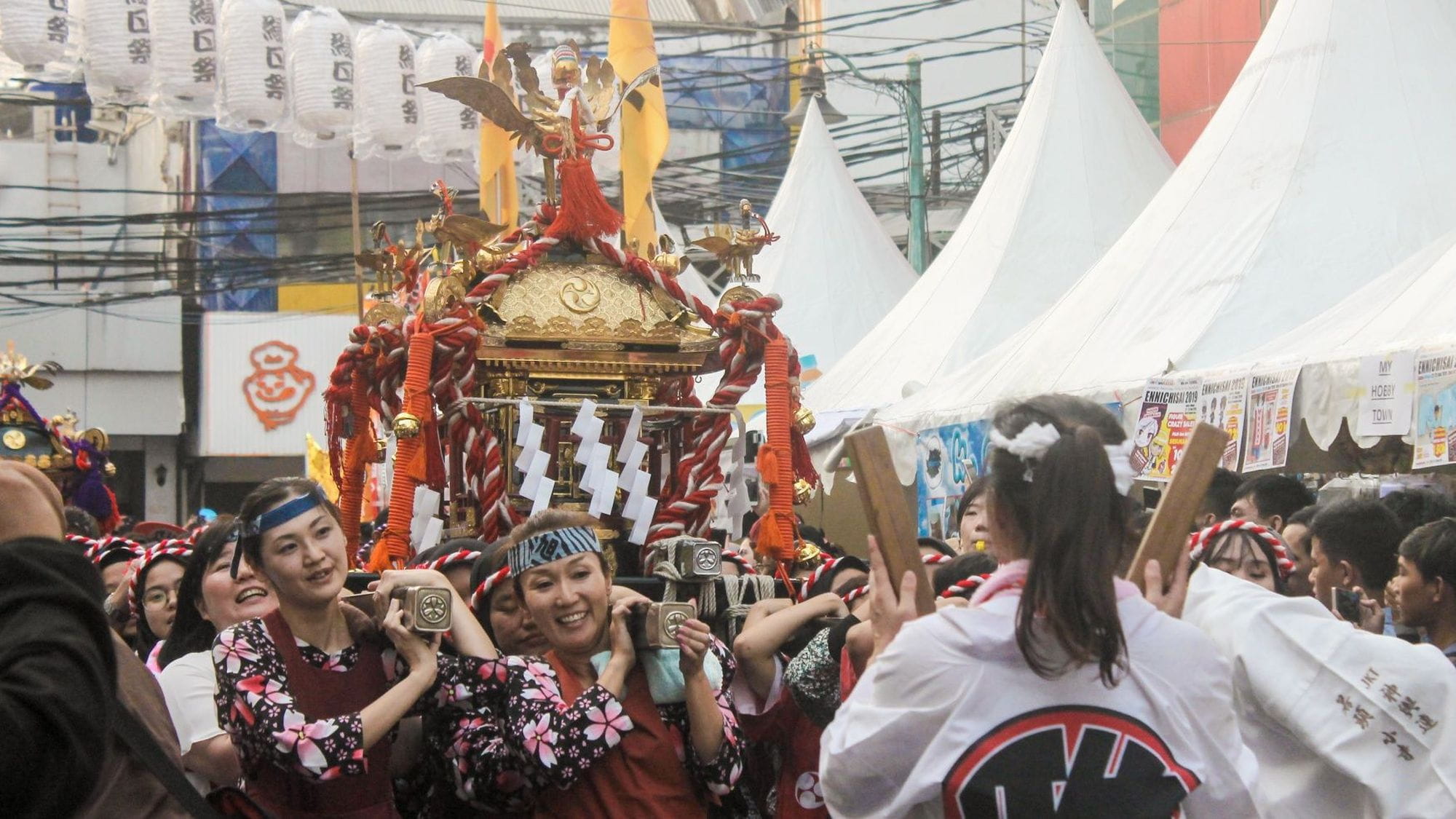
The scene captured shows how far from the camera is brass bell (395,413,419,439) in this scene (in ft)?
17.0

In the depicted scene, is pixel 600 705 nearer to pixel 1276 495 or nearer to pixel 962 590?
pixel 962 590

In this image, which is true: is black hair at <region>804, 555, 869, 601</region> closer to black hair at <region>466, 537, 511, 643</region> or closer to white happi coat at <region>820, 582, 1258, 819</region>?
Answer: black hair at <region>466, 537, 511, 643</region>

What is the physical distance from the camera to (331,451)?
20.7 feet

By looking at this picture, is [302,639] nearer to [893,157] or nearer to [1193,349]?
[1193,349]

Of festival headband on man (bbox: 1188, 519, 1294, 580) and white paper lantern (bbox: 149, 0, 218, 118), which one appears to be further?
white paper lantern (bbox: 149, 0, 218, 118)

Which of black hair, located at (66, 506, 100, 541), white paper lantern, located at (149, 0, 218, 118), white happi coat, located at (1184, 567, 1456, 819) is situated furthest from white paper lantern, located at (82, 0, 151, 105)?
white happi coat, located at (1184, 567, 1456, 819)

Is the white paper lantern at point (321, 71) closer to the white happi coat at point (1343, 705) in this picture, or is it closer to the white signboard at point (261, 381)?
the white signboard at point (261, 381)

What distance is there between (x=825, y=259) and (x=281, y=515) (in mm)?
12570

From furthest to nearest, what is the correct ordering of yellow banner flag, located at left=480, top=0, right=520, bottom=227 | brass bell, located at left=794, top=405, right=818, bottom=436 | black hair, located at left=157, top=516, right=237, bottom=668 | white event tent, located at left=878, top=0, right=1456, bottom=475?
1. white event tent, located at left=878, top=0, right=1456, bottom=475
2. yellow banner flag, located at left=480, top=0, right=520, bottom=227
3. brass bell, located at left=794, top=405, right=818, bottom=436
4. black hair, located at left=157, top=516, right=237, bottom=668

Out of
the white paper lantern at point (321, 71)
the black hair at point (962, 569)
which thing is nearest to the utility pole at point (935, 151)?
the white paper lantern at point (321, 71)


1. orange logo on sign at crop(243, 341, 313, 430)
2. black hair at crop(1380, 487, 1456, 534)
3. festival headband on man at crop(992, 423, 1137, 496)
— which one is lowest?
black hair at crop(1380, 487, 1456, 534)

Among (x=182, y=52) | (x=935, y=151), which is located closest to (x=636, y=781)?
(x=182, y=52)

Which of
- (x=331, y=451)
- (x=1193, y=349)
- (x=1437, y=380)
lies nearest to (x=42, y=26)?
(x=331, y=451)

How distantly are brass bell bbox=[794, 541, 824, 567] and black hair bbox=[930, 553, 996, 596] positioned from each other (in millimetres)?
1690
